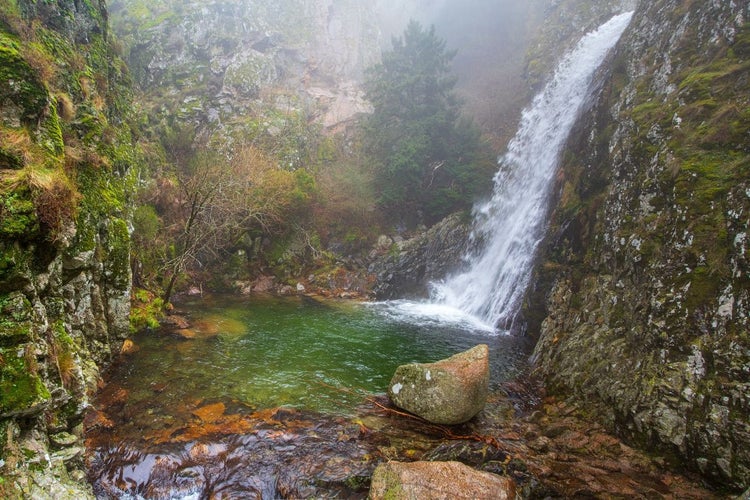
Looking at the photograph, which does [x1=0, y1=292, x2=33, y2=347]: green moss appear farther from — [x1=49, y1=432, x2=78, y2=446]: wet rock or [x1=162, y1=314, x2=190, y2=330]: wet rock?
[x1=162, y1=314, x2=190, y2=330]: wet rock

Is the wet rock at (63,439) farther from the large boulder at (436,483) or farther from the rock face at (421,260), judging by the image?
the rock face at (421,260)

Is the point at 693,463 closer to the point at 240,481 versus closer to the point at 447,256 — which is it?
the point at 240,481

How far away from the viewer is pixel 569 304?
14.5 metres

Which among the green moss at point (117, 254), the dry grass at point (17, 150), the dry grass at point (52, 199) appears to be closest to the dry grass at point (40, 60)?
the dry grass at point (17, 150)

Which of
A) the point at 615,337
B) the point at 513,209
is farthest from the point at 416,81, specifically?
the point at 615,337

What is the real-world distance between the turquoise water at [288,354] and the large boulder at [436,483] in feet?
12.0

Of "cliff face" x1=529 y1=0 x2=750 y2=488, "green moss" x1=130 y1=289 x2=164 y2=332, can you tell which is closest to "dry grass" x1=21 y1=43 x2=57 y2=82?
"green moss" x1=130 y1=289 x2=164 y2=332

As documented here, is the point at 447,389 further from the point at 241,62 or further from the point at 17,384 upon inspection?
the point at 241,62

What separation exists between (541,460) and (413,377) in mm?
3452

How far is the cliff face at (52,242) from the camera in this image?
222 inches

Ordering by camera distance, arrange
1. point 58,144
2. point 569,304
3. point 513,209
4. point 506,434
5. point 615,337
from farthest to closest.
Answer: point 513,209, point 569,304, point 615,337, point 506,434, point 58,144

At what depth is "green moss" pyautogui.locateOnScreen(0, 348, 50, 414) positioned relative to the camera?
5297 millimetres

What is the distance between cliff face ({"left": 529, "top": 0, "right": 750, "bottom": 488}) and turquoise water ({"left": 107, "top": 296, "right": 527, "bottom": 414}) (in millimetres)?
3434

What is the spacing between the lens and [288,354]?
14.8 m
